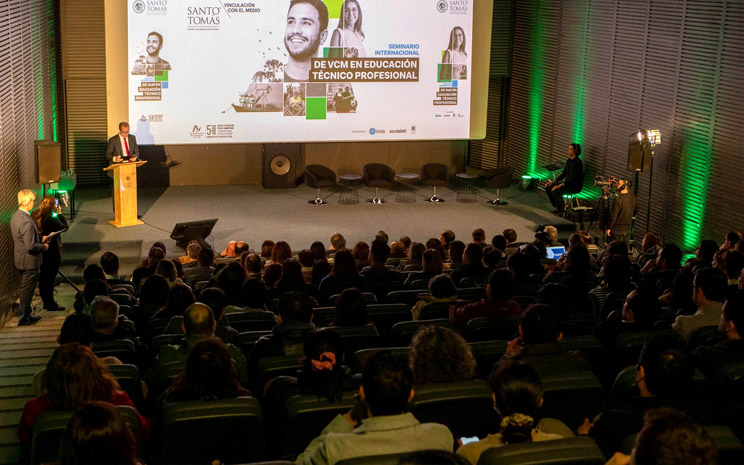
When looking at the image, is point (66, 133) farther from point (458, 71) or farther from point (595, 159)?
point (595, 159)

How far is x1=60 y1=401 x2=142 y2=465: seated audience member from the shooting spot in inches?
106

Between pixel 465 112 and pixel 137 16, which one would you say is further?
pixel 465 112

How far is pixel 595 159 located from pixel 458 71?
257 cm

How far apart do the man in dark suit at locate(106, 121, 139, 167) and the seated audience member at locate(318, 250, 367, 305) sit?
552 cm

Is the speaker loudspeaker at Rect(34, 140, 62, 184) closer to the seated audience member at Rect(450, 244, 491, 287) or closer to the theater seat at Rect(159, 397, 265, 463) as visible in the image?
the seated audience member at Rect(450, 244, 491, 287)

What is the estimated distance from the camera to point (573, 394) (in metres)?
Result: 3.97

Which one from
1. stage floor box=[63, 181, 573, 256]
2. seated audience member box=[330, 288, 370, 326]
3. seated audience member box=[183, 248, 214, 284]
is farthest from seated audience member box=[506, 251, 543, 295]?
stage floor box=[63, 181, 573, 256]

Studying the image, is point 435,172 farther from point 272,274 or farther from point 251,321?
point 251,321

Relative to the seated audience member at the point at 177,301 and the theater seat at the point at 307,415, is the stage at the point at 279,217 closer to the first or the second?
the seated audience member at the point at 177,301

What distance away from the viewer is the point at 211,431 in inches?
140

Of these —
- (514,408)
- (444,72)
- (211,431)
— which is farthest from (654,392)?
(444,72)

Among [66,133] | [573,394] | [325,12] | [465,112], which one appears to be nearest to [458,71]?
[465,112]

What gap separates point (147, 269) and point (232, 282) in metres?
1.67

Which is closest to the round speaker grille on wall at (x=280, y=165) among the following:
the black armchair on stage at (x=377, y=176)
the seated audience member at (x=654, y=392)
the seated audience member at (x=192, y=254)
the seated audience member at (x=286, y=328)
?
the black armchair on stage at (x=377, y=176)
